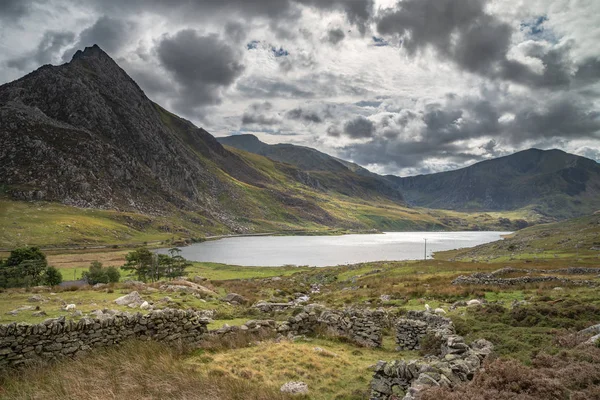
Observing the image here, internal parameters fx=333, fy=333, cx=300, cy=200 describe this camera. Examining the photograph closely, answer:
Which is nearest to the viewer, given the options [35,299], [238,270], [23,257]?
[35,299]

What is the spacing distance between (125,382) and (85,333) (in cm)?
399

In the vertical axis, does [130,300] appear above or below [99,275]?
above

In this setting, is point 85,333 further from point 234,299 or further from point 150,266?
point 150,266

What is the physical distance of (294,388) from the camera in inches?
436

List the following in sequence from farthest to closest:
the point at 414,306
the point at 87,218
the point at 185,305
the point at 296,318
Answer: the point at 87,218 < the point at 414,306 < the point at 185,305 < the point at 296,318

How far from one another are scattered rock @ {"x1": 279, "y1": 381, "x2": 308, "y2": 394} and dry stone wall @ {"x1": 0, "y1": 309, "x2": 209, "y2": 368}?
5.99 metres

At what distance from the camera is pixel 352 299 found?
3569 centimetres

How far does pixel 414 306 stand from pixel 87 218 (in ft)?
638

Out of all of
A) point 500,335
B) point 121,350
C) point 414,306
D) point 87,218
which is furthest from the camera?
point 87,218

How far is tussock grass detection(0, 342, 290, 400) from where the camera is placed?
923 centimetres

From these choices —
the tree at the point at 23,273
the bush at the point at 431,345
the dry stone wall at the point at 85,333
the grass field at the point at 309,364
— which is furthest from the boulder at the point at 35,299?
the tree at the point at 23,273

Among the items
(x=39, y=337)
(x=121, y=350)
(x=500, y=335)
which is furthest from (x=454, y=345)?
(x=39, y=337)

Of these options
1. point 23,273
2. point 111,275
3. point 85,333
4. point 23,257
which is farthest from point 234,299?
point 23,257

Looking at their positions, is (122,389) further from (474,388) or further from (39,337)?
(474,388)
